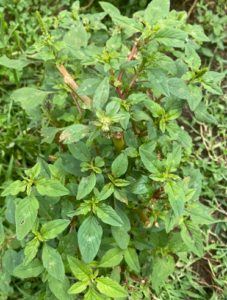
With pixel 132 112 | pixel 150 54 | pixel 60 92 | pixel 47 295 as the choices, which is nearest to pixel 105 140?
pixel 132 112

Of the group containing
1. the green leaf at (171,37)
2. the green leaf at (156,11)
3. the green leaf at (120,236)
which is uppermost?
the green leaf at (156,11)

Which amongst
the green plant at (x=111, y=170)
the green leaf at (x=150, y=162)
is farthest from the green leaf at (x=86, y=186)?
the green leaf at (x=150, y=162)

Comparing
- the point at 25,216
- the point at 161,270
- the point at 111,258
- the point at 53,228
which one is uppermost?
the point at 25,216

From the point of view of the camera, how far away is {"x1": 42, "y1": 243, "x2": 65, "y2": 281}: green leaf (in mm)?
1359

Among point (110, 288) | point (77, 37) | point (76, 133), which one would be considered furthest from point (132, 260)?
point (77, 37)

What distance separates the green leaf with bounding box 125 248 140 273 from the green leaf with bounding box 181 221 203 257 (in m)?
0.29

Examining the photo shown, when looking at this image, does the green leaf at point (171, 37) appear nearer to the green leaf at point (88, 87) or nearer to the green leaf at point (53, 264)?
the green leaf at point (88, 87)

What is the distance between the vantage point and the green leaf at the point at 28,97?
5.65 feet

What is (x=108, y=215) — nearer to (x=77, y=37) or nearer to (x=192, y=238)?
(x=192, y=238)

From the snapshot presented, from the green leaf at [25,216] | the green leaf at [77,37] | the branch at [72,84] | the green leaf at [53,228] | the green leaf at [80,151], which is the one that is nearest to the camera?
the green leaf at [25,216]

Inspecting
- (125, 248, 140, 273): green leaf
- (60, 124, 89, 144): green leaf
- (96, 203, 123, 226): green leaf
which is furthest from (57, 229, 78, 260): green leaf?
(60, 124, 89, 144): green leaf

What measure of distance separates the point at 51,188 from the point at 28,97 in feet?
1.94

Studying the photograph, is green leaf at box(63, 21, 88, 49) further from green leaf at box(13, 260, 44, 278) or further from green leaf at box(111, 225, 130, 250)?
green leaf at box(13, 260, 44, 278)

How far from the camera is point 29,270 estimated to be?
1483 millimetres
